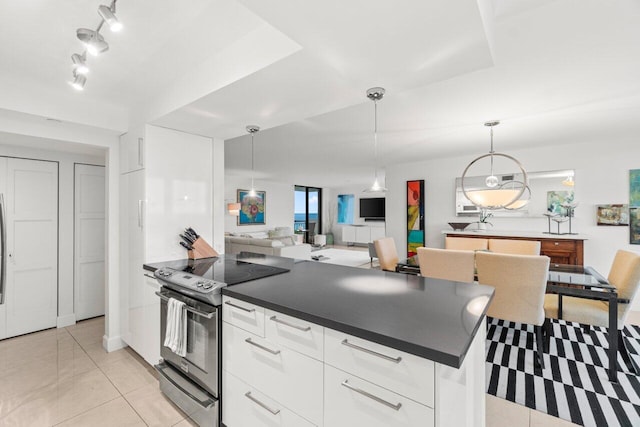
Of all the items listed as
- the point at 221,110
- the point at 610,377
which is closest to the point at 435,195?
the point at 610,377

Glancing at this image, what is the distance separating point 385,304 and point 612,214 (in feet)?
15.1

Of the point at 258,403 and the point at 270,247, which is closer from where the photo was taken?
the point at 258,403

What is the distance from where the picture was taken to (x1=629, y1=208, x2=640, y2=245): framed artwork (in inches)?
149

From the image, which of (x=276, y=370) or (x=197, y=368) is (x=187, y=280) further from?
(x=276, y=370)

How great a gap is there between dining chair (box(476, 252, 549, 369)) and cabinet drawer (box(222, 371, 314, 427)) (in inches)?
78.4

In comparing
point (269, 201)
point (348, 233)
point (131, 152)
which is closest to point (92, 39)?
point (131, 152)

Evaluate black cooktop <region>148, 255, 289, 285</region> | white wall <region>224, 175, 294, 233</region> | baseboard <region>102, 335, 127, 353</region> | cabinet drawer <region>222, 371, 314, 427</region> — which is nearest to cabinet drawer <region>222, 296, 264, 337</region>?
black cooktop <region>148, 255, 289, 285</region>

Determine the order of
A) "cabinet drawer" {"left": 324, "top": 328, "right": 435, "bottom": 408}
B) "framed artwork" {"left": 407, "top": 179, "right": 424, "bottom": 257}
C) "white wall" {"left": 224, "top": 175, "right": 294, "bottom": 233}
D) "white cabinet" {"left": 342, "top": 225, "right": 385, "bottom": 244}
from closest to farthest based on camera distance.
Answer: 1. "cabinet drawer" {"left": 324, "top": 328, "right": 435, "bottom": 408}
2. "framed artwork" {"left": 407, "top": 179, "right": 424, "bottom": 257}
3. "white wall" {"left": 224, "top": 175, "right": 294, "bottom": 233}
4. "white cabinet" {"left": 342, "top": 225, "right": 385, "bottom": 244}

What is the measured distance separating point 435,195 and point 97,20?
5262 millimetres

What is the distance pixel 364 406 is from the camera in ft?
3.51

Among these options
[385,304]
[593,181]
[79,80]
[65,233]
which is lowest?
[385,304]

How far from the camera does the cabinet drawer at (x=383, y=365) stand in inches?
37.0

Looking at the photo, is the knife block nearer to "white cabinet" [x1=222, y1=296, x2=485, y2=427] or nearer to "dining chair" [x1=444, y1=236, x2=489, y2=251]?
"white cabinet" [x1=222, y1=296, x2=485, y2=427]

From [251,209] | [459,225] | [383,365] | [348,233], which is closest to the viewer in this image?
[383,365]
